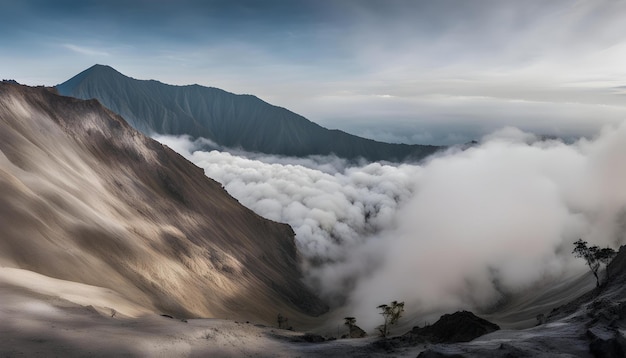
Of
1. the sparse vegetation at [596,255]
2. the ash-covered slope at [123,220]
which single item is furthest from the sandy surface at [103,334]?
the sparse vegetation at [596,255]

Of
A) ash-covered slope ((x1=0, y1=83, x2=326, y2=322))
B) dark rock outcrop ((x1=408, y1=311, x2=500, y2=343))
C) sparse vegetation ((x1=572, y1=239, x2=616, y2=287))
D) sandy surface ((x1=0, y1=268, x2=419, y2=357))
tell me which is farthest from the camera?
sparse vegetation ((x1=572, y1=239, x2=616, y2=287))

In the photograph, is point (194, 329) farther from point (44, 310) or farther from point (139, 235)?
point (139, 235)

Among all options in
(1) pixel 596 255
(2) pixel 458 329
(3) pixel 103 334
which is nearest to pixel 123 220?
(3) pixel 103 334

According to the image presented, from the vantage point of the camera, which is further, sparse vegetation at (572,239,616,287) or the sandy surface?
sparse vegetation at (572,239,616,287)

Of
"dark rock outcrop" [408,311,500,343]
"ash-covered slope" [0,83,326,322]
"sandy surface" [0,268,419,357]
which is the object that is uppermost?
"ash-covered slope" [0,83,326,322]

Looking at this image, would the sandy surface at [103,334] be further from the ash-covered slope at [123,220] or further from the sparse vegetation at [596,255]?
the sparse vegetation at [596,255]

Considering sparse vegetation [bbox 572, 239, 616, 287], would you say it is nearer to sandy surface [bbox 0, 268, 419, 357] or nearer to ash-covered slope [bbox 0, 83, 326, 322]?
sandy surface [bbox 0, 268, 419, 357]

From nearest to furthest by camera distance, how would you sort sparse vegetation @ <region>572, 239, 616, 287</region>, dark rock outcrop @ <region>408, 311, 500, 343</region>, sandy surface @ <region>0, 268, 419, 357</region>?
sandy surface @ <region>0, 268, 419, 357</region>
dark rock outcrop @ <region>408, 311, 500, 343</region>
sparse vegetation @ <region>572, 239, 616, 287</region>

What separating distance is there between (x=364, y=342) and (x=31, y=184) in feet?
225

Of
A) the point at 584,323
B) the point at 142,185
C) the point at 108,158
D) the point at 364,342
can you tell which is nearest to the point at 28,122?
the point at 108,158

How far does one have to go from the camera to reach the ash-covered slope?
62.9 meters

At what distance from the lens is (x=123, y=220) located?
Result: 3890 inches

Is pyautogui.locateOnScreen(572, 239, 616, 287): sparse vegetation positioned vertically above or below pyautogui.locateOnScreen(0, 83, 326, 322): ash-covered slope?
below

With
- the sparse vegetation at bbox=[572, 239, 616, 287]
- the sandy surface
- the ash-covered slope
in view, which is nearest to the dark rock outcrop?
the sandy surface
